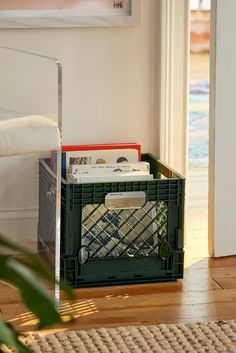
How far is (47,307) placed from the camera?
0.22 metres

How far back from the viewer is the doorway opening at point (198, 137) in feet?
9.73

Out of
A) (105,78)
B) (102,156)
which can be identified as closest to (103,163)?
(102,156)

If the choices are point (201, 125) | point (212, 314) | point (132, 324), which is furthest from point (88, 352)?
point (201, 125)

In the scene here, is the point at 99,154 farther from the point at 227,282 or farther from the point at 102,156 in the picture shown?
the point at 227,282

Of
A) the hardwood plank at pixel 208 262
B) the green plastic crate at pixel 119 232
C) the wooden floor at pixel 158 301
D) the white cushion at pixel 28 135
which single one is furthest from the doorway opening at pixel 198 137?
the white cushion at pixel 28 135

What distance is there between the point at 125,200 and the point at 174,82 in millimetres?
536

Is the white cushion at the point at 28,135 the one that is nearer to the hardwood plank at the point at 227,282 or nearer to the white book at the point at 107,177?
the white book at the point at 107,177

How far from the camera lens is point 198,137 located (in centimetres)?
450

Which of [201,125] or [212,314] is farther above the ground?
[201,125]

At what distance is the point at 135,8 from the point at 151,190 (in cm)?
66

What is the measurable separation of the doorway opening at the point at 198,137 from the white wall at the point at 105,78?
447mm

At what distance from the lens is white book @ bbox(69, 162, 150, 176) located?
241cm

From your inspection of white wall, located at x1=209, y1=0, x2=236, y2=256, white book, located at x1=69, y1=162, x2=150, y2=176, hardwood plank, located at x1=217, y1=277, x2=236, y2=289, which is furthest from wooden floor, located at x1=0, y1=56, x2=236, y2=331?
white book, located at x1=69, y1=162, x2=150, y2=176

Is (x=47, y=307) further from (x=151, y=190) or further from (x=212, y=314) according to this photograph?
(x=151, y=190)
